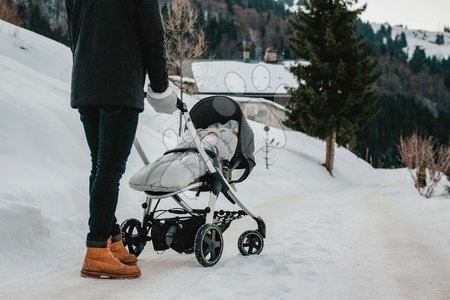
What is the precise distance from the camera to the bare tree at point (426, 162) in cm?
1451

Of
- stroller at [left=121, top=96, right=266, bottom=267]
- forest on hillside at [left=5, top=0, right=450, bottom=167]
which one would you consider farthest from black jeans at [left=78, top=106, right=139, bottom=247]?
forest on hillside at [left=5, top=0, right=450, bottom=167]

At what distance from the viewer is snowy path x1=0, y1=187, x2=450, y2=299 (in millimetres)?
2934

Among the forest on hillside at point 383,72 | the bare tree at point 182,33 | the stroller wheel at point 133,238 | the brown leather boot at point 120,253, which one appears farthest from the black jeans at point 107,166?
the forest on hillside at point 383,72

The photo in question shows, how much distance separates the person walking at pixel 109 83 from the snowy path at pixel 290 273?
0.89ft

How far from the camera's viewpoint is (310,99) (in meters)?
25.9

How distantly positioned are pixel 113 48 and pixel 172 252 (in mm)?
2051

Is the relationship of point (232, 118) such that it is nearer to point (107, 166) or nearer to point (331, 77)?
point (107, 166)

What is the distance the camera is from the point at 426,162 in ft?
51.3

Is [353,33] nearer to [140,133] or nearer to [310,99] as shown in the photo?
[310,99]

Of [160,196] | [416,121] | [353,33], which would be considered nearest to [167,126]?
[353,33]

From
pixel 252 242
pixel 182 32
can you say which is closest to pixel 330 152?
pixel 182 32

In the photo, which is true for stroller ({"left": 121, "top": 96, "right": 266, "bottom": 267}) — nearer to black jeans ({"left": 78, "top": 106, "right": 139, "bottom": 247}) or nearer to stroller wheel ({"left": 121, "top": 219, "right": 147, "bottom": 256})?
stroller wheel ({"left": 121, "top": 219, "right": 147, "bottom": 256})

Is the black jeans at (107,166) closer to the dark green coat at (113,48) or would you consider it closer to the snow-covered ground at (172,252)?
the dark green coat at (113,48)

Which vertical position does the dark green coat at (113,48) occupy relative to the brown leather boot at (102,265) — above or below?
above
